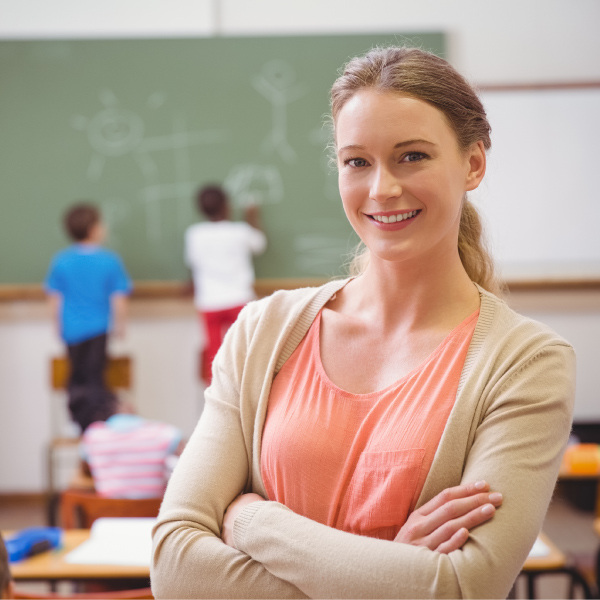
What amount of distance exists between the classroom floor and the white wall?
0.20 m

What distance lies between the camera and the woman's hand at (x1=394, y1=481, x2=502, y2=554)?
1.18 m

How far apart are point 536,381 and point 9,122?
4.42 metres

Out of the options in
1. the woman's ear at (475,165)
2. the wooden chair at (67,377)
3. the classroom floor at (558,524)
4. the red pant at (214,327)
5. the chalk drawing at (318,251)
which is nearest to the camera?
the woman's ear at (475,165)

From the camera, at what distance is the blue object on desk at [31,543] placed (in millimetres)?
2197

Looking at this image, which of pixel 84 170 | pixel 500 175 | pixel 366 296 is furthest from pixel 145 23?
pixel 366 296

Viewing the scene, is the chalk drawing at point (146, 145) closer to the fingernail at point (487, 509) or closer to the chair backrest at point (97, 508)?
the chair backrest at point (97, 508)

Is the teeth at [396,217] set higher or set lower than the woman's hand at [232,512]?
higher

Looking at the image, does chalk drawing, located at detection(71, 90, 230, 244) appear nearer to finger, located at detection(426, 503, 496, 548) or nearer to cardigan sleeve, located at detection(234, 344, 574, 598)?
cardigan sleeve, located at detection(234, 344, 574, 598)

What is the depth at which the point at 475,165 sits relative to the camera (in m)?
1.39

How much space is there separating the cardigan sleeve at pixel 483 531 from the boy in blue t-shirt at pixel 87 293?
3587 millimetres

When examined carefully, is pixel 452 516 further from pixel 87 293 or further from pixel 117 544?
pixel 87 293

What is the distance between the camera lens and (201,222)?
4984mm

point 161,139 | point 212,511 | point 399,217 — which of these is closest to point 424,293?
point 399,217

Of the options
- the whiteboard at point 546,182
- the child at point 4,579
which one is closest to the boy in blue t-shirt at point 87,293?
the whiteboard at point 546,182
